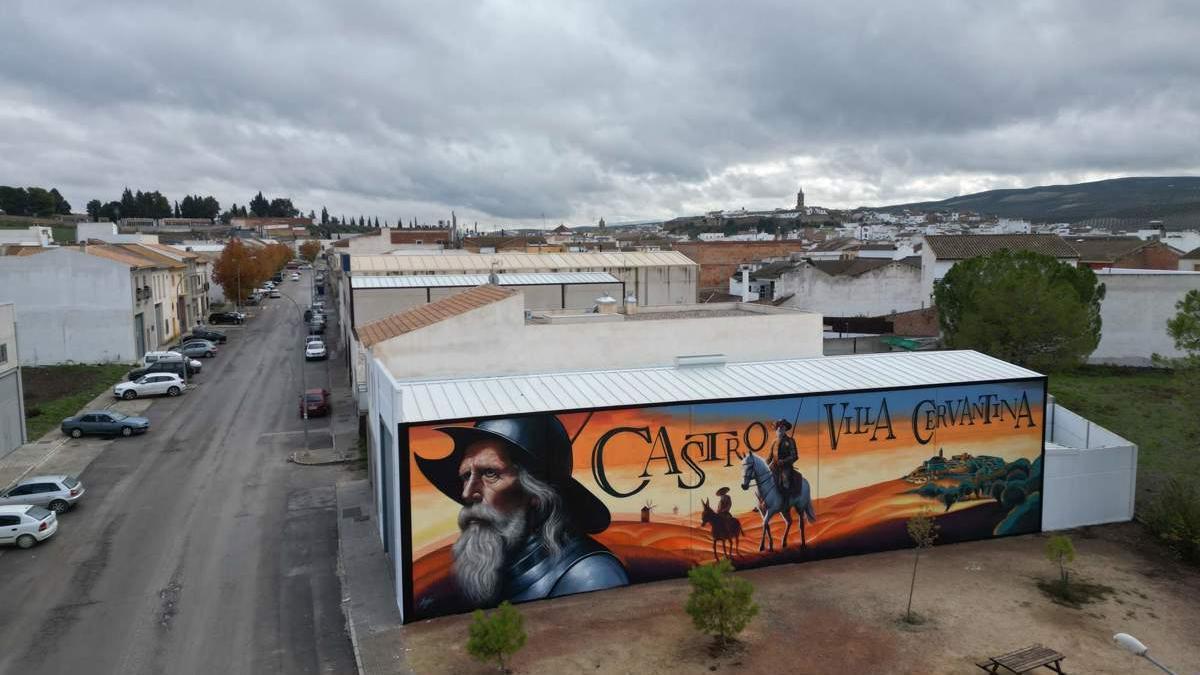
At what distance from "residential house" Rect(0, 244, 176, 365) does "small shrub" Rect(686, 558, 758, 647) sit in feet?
143

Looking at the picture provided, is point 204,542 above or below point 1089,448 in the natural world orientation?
below

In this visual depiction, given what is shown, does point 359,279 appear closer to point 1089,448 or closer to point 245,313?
point 1089,448

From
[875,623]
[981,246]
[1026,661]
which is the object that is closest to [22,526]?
[875,623]

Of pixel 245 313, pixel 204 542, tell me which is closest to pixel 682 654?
pixel 204 542

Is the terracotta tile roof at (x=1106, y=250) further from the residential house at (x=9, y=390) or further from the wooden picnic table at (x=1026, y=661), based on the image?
the residential house at (x=9, y=390)

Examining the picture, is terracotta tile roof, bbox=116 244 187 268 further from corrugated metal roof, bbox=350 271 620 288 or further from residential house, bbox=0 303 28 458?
corrugated metal roof, bbox=350 271 620 288

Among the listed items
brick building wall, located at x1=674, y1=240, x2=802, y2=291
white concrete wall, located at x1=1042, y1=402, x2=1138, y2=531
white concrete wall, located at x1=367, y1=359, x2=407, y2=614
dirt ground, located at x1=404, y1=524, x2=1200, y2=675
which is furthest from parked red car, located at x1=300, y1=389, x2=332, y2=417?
brick building wall, located at x1=674, y1=240, x2=802, y2=291

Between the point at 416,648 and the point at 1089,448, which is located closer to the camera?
the point at 416,648

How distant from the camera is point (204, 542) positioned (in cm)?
2111

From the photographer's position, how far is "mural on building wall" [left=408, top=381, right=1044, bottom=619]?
16750 millimetres

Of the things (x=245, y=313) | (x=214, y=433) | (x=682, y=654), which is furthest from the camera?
(x=245, y=313)

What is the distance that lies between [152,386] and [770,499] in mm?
33335

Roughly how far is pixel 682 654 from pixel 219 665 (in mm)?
8518

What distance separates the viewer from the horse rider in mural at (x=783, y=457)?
62.4 feet
